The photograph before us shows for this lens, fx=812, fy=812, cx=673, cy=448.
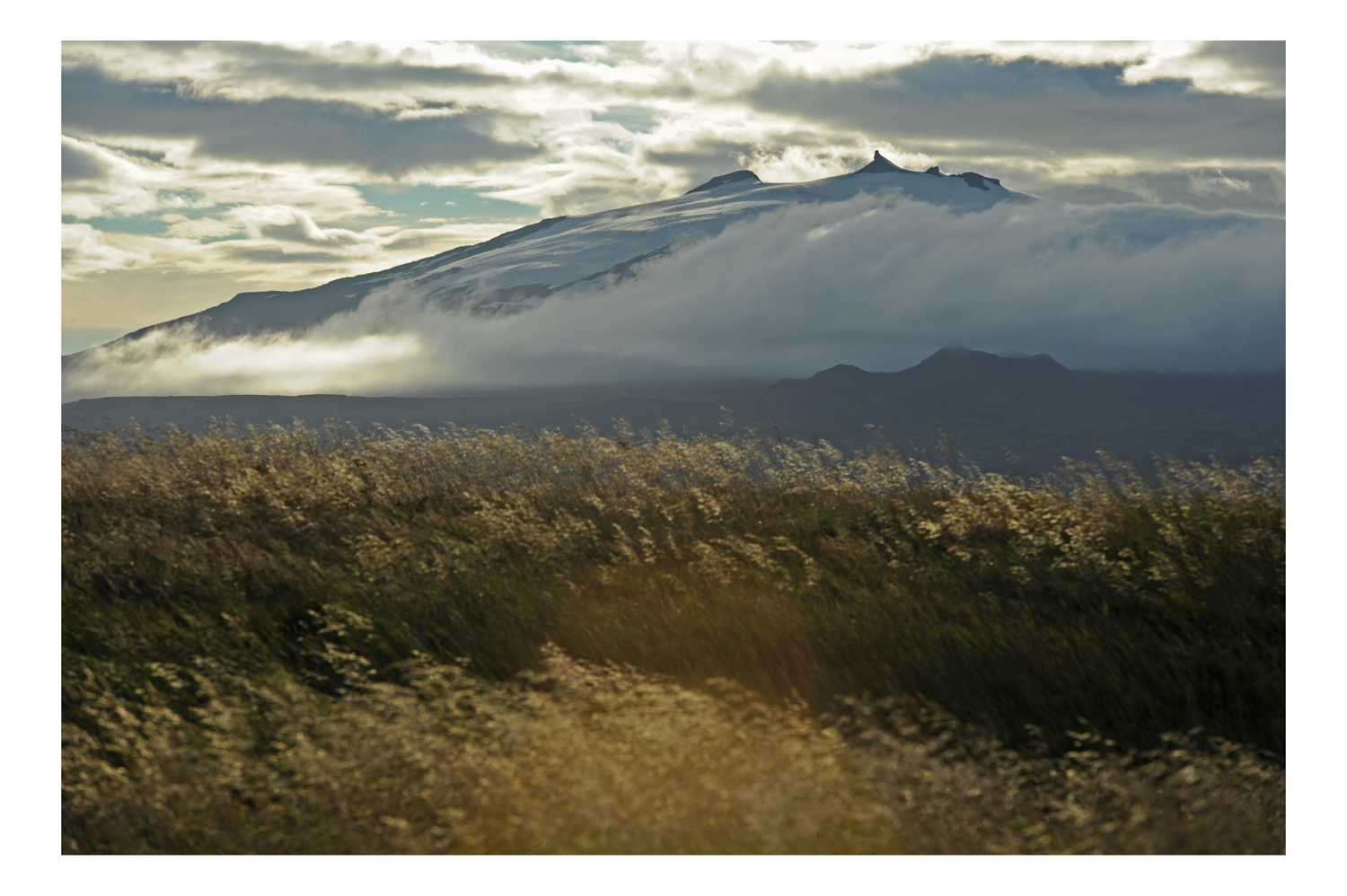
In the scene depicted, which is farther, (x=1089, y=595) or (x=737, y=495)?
(x=737, y=495)

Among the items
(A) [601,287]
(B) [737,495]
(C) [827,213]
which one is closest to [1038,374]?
(C) [827,213]

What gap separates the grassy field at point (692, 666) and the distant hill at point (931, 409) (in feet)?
2.97

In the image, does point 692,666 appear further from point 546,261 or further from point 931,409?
point 931,409

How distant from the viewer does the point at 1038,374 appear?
15538cm

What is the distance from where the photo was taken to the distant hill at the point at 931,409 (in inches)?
261

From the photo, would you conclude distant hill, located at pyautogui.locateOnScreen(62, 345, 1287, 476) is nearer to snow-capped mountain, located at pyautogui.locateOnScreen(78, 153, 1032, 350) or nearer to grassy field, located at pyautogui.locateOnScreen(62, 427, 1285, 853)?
grassy field, located at pyautogui.locateOnScreen(62, 427, 1285, 853)

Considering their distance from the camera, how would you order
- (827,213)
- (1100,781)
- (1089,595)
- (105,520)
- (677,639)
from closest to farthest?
(1100,781) → (677,639) → (1089,595) → (105,520) → (827,213)

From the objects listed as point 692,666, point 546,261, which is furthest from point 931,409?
point 692,666

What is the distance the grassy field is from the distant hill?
906mm

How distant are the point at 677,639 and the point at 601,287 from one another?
34.6 metres

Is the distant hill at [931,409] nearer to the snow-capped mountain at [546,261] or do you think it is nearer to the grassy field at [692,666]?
the grassy field at [692,666]

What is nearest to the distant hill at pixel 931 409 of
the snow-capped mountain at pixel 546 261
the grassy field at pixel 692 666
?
the grassy field at pixel 692 666

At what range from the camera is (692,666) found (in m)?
3.21

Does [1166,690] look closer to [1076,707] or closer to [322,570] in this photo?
[1076,707]
